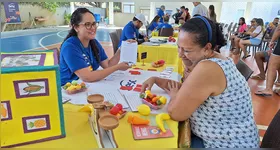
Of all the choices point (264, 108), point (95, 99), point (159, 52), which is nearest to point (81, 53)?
point (95, 99)

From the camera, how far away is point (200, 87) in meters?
0.83

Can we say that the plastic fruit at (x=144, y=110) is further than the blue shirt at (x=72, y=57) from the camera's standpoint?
No

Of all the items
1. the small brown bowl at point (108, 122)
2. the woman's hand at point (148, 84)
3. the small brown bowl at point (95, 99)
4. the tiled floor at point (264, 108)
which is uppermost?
the small brown bowl at point (108, 122)

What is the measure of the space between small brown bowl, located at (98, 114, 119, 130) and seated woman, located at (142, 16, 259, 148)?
1.09ft

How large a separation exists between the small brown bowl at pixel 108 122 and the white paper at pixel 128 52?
0.98 m

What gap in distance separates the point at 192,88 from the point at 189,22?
1.00ft

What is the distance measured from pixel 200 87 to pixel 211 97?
0.10 meters

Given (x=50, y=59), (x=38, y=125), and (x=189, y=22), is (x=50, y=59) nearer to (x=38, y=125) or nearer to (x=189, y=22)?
(x=38, y=125)

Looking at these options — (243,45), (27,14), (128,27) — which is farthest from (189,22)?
(27,14)

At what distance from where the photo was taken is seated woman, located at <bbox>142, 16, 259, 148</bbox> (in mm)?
843

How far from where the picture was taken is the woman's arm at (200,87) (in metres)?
0.83

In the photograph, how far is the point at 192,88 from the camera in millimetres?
837

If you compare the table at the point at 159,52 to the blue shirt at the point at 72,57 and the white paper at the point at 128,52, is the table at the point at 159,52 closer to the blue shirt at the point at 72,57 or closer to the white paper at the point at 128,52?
the white paper at the point at 128,52

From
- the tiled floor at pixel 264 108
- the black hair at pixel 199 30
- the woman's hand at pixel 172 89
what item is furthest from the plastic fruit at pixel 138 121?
the tiled floor at pixel 264 108
